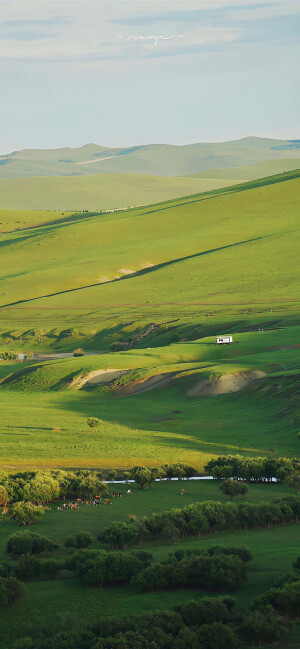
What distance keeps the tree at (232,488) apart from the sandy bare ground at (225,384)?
32.8 m

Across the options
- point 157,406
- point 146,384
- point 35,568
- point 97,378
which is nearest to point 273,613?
point 35,568

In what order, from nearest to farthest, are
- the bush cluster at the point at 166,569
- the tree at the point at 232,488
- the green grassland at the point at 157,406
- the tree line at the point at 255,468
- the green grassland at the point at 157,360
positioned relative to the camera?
the bush cluster at the point at 166,569, the tree at the point at 232,488, the tree line at the point at 255,468, the green grassland at the point at 157,406, the green grassland at the point at 157,360

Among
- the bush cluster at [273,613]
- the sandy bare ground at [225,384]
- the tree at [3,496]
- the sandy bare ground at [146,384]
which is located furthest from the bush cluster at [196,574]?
the sandy bare ground at [146,384]

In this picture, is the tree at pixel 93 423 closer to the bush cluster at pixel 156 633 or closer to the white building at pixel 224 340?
the white building at pixel 224 340

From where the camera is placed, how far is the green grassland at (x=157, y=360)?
78.9 metres

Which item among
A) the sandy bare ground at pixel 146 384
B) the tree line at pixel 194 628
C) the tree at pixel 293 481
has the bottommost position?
the tree at pixel 293 481

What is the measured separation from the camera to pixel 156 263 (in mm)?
199875

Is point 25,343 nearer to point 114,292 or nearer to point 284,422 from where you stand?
point 114,292

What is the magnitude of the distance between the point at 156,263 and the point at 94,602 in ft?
525

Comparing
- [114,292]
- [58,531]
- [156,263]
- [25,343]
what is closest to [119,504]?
[58,531]

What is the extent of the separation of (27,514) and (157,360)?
A: 58831 mm

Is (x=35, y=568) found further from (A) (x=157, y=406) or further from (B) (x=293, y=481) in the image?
(A) (x=157, y=406)

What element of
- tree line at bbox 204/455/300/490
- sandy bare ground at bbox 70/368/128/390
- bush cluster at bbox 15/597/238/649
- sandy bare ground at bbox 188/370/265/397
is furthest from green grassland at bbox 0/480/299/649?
sandy bare ground at bbox 70/368/128/390

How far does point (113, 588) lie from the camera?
44.1 metres
